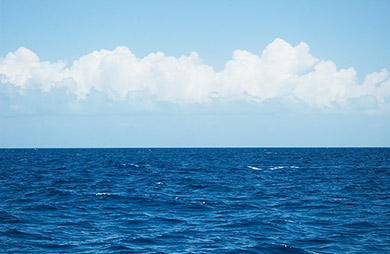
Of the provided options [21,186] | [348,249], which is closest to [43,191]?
[21,186]

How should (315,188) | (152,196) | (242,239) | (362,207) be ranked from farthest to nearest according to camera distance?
1. (315,188)
2. (152,196)
3. (362,207)
4. (242,239)

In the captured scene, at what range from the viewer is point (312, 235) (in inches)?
690

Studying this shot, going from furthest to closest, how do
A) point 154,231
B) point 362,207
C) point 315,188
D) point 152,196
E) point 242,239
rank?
point 315,188 → point 152,196 → point 362,207 → point 154,231 → point 242,239

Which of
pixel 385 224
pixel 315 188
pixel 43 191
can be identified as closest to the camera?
pixel 385 224

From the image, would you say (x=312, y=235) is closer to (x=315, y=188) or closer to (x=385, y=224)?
(x=385, y=224)

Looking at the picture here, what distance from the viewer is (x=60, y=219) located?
822 inches

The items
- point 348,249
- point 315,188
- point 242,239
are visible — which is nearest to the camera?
point 348,249

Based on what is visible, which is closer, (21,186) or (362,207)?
(362,207)

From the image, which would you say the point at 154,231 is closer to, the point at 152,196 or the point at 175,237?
the point at 175,237

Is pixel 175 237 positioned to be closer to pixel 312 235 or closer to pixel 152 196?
pixel 312 235

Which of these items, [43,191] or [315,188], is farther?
[315,188]

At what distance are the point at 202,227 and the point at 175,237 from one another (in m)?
2.48

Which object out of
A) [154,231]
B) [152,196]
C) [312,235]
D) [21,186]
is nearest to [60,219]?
[154,231]

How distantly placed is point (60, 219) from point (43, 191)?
512 inches
